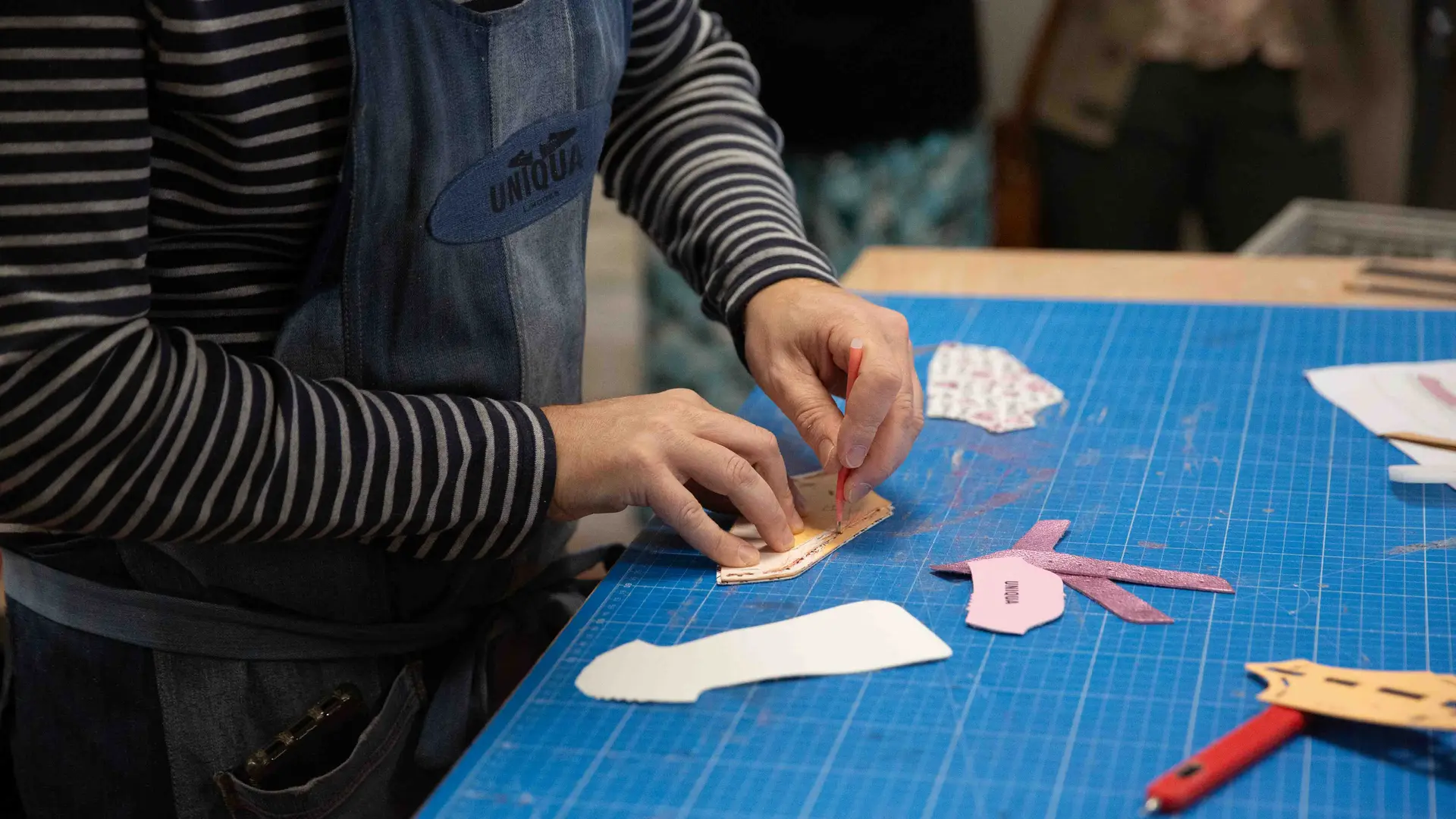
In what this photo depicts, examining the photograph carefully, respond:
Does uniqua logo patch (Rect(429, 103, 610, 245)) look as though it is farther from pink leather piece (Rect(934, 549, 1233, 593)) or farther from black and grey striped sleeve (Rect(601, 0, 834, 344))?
pink leather piece (Rect(934, 549, 1233, 593))

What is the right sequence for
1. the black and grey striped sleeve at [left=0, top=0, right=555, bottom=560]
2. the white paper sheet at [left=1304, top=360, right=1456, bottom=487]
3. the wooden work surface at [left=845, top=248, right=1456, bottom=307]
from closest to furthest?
the black and grey striped sleeve at [left=0, top=0, right=555, bottom=560]
the white paper sheet at [left=1304, top=360, right=1456, bottom=487]
the wooden work surface at [left=845, top=248, right=1456, bottom=307]

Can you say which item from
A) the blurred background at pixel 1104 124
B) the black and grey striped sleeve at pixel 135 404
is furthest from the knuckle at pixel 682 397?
the blurred background at pixel 1104 124

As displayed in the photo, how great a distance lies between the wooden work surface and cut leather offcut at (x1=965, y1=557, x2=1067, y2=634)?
66 cm

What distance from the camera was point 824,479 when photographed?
1045 mm

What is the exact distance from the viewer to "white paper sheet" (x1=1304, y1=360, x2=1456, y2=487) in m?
1.09

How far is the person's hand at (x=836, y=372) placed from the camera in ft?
3.14

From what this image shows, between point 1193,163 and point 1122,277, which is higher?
point 1122,277

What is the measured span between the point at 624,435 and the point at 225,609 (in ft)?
0.94

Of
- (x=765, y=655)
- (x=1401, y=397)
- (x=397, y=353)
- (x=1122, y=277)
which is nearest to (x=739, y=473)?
(x=765, y=655)

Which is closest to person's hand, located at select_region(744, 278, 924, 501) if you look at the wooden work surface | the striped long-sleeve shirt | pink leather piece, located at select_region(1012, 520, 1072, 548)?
pink leather piece, located at select_region(1012, 520, 1072, 548)

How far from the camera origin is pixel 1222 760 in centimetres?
67

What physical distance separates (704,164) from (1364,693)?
684 millimetres

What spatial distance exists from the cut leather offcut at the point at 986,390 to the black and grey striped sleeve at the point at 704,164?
18cm

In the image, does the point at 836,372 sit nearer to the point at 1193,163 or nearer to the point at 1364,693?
the point at 1364,693
